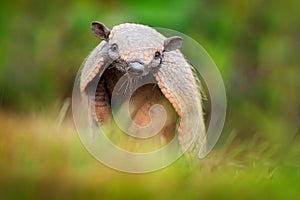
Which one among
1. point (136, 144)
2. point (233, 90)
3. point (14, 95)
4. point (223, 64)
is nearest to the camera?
point (136, 144)

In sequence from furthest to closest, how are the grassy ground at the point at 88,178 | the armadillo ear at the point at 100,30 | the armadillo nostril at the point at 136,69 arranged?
1. the armadillo ear at the point at 100,30
2. the armadillo nostril at the point at 136,69
3. the grassy ground at the point at 88,178

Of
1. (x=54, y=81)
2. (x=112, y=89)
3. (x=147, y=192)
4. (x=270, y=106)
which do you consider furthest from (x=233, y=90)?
(x=147, y=192)

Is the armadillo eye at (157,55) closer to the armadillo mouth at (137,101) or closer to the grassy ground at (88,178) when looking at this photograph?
the armadillo mouth at (137,101)

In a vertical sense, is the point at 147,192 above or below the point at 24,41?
above

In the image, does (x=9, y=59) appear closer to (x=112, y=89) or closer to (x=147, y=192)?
(x=112, y=89)

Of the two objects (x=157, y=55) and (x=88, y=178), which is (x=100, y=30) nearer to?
(x=157, y=55)

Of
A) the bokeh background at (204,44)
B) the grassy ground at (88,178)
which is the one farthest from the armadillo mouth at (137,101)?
the bokeh background at (204,44)

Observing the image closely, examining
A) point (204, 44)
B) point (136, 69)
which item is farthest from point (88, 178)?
point (204, 44)
